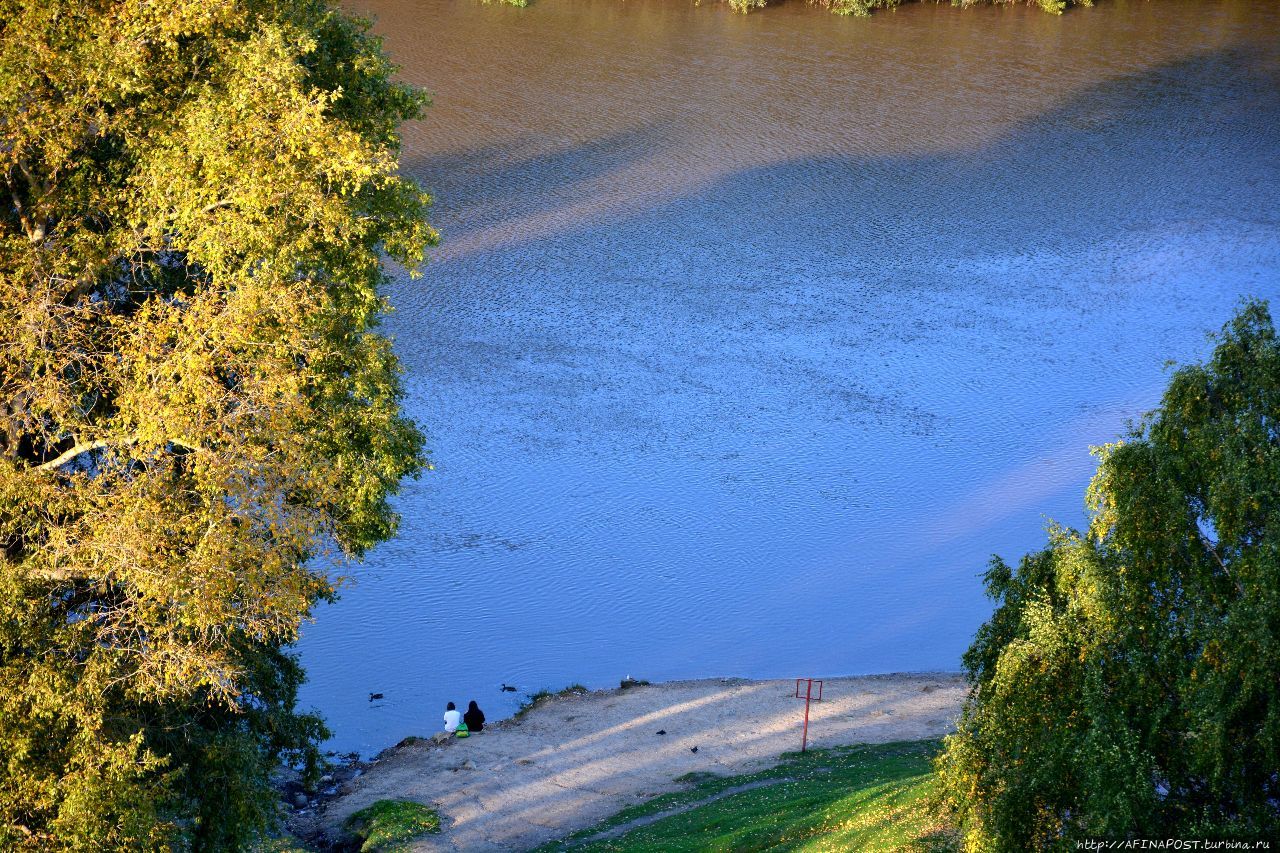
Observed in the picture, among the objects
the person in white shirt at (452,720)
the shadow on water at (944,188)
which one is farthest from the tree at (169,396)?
the shadow on water at (944,188)

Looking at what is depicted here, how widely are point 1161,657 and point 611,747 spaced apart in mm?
14425

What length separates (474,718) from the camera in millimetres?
26891

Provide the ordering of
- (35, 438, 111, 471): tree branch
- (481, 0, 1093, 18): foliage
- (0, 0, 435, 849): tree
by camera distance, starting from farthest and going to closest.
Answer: (481, 0, 1093, 18): foliage, (35, 438, 111, 471): tree branch, (0, 0, 435, 849): tree

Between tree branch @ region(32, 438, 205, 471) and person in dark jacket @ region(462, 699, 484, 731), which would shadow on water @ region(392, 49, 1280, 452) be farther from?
tree branch @ region(32, 438, 205, 471)

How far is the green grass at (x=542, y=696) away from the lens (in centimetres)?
2830

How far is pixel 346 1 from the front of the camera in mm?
69000

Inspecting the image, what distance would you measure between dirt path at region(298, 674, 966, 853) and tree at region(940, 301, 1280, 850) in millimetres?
10302

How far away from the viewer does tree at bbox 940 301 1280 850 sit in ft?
41.1

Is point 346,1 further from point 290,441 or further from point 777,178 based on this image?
point 290,441

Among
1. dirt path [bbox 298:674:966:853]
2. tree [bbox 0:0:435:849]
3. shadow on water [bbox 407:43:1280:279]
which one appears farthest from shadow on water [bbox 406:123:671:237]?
tree [bbox 0:0:435:849]

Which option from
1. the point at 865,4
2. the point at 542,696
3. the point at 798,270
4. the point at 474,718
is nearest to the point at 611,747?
the point at 474,718

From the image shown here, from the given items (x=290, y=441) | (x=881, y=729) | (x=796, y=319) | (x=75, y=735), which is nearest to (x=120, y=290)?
(x=290, y=441)

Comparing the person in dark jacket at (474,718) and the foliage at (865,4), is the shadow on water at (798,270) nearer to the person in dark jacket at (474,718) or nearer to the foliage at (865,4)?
the person in dark jacket at (474,718)

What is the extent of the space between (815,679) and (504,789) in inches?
297
